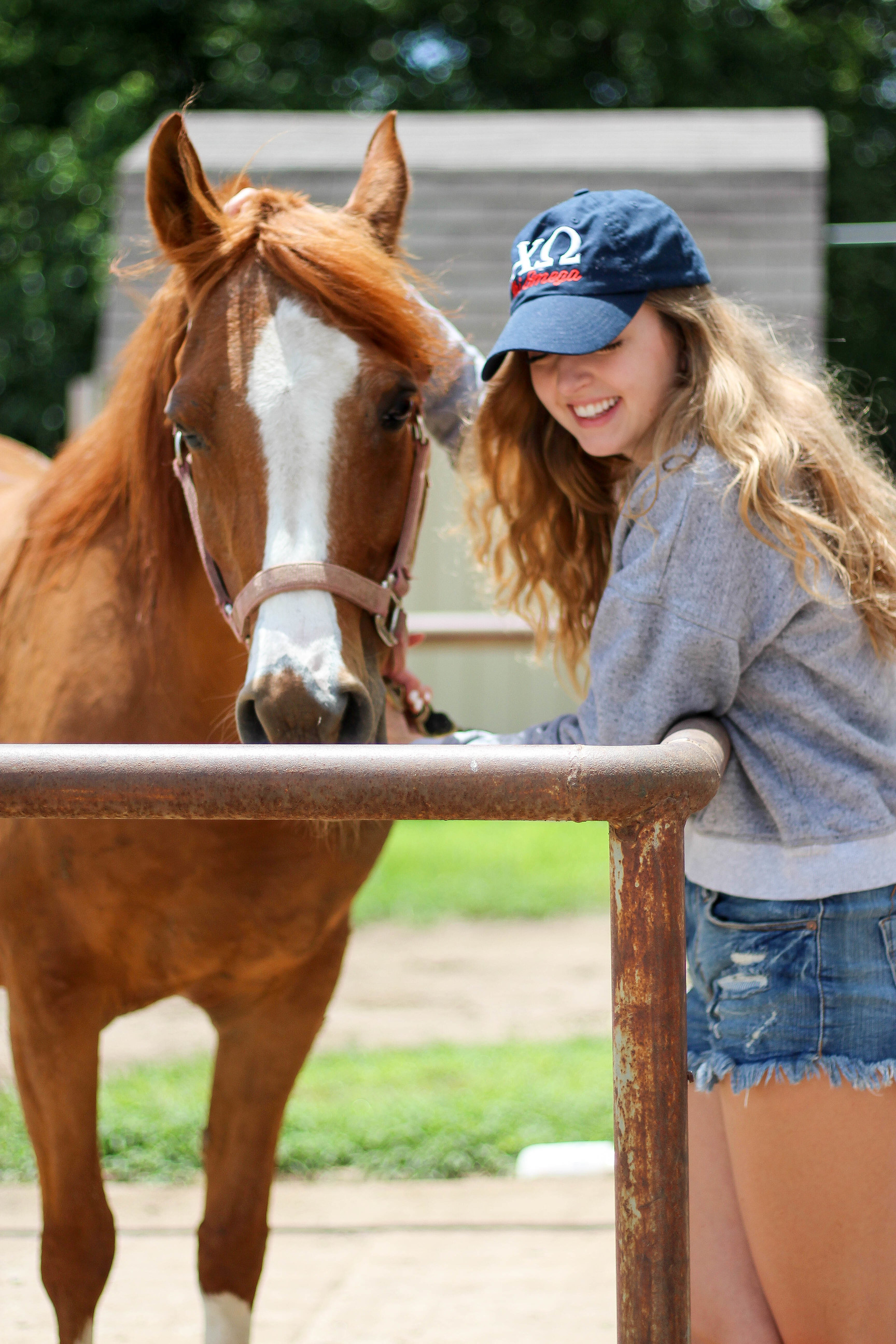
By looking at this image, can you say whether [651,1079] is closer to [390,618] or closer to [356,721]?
[356,721]

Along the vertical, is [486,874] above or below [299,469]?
below

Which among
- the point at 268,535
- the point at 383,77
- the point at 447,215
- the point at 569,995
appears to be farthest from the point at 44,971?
the point at 383,77

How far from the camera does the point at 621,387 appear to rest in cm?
152

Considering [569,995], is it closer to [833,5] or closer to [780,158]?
[780,158]

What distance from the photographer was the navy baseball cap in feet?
4.79

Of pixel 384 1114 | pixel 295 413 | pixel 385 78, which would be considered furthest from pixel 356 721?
pixel 385 78

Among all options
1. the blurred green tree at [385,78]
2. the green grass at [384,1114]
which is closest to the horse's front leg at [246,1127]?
the green grass at [384,1114]

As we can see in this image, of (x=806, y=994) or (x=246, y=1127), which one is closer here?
(x=806, y=994)

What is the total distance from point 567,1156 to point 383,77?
47.8ft

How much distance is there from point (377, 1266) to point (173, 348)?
6.43 feet

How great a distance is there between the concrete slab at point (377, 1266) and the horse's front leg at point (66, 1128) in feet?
2.08

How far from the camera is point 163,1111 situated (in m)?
3.41

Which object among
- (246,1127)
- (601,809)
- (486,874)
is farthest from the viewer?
(486,874)

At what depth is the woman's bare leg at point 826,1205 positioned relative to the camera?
1307 mm
